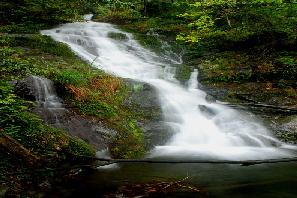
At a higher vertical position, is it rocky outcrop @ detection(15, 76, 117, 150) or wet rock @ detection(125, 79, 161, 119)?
wet rock @ detection(125, 79, 161, 119)

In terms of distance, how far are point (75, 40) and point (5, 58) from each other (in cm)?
525

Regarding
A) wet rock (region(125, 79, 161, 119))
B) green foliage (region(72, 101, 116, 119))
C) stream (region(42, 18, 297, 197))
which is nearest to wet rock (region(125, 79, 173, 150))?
wet rock (region(125, 79, 161, 119))

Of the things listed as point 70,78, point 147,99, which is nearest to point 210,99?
point 147,99

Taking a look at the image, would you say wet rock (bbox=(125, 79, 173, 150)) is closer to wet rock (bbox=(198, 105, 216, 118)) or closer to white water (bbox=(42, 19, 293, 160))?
white water (bbox=(42, 19, 293, 160))

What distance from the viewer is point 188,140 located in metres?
10.4

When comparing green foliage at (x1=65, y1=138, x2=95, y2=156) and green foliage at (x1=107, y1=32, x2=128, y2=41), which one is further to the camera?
green foliage at (x1=107, y1=32, x2=128, y2=41)

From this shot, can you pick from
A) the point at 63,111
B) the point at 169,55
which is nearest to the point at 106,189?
the point at 63,111

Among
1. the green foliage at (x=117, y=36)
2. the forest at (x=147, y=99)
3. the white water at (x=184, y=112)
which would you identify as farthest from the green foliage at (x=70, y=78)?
the green foliage at (x=117, y=36)

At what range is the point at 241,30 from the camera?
17.1 metres

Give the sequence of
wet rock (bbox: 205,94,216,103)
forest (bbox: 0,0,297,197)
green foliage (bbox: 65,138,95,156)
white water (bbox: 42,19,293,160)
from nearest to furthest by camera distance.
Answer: forest (bbox: 0,0,297,197) → green foliage (bbox: 65,138,95,156) → white water (bbox: 42,19,293,160) → wet rock (bbox: 205,94,216,103)

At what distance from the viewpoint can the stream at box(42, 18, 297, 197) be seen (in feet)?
22.6

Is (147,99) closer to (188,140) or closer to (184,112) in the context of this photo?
(184,112)

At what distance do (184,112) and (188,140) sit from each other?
1744mm

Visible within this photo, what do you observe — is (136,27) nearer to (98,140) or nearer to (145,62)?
(145,62)
